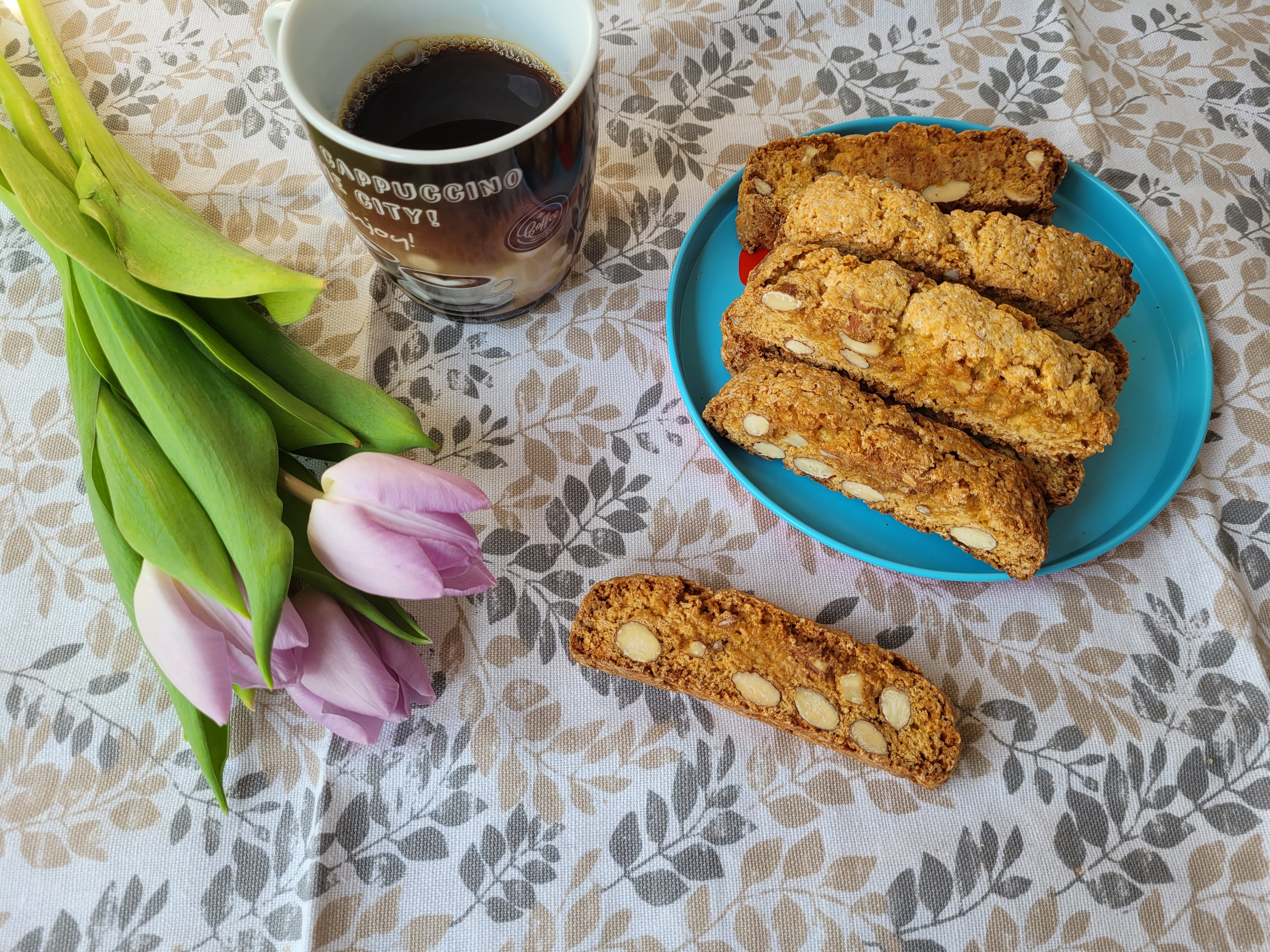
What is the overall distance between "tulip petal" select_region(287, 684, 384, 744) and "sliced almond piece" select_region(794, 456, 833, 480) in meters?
0.62

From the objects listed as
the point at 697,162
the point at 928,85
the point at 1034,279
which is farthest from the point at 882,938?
the point at 928,85

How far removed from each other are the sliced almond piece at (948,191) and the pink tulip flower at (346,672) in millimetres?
952

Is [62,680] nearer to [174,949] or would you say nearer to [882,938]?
[174,949]

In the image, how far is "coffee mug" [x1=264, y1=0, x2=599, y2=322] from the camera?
32.1 inches

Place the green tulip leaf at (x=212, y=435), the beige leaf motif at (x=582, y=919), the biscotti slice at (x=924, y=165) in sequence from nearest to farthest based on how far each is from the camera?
the green tulip leaf at (x=212, y=435)
the beige leaf motif at (x=582, y=919)
the biscotti slice at (x=924, y=165)

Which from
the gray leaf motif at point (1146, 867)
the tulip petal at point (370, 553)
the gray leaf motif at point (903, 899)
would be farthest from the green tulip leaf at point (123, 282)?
the gray leaf motif at point (1146, 867)

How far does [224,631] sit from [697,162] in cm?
99

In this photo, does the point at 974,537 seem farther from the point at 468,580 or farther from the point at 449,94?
the point at 449,94

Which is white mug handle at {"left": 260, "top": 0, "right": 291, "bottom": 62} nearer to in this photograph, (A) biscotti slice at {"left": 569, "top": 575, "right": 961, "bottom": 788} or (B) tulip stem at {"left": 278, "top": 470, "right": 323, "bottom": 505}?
(B) tulip stem at {"left": 278, "top": 470, "right": 323, "bottom": 505}

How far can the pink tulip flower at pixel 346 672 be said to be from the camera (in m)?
0.90

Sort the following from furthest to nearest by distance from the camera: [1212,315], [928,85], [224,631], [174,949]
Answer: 1. [928,85]
2. [1212,315]
3. [174,949]
4. [224,631]

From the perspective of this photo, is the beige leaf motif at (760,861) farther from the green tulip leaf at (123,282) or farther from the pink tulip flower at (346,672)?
the green tulip leaf at (123,282)

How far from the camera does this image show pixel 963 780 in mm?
1044

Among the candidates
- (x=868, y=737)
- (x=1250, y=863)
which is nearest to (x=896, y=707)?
(x=868, y=737)
